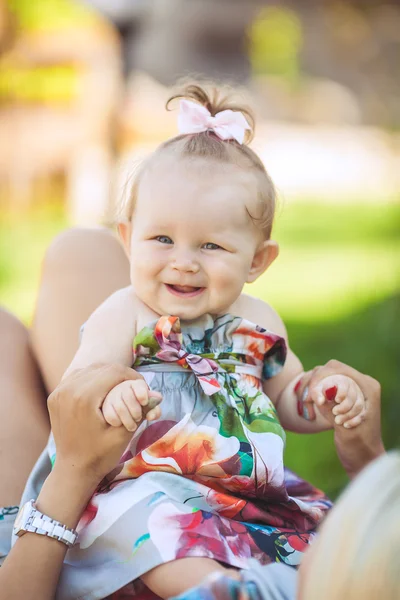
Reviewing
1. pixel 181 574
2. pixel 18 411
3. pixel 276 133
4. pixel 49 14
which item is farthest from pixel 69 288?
pixel 276 133

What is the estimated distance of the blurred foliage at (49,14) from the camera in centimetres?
848

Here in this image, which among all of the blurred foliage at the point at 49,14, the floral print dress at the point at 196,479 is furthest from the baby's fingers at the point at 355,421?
the blurred foliage at the point at 49,14

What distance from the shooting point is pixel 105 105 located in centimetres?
942

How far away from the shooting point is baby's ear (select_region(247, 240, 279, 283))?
1799 mm

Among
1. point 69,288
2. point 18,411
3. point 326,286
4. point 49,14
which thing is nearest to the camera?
point 18,411

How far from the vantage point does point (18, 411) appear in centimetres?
201

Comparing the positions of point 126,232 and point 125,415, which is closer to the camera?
point 125,415

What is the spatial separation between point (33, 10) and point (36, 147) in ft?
4.90

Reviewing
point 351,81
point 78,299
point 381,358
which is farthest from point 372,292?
point 351,81

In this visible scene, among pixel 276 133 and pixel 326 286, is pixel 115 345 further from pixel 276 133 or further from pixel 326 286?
pixel 276 133

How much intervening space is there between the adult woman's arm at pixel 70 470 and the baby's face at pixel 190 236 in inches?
9.7

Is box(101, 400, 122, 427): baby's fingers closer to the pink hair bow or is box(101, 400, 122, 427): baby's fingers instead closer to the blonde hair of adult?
the blonde hair of adult

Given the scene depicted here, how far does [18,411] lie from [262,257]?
2.20ft

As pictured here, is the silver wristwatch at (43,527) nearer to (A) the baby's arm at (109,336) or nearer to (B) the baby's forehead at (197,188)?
(A) the baby's arm at (109,336)
